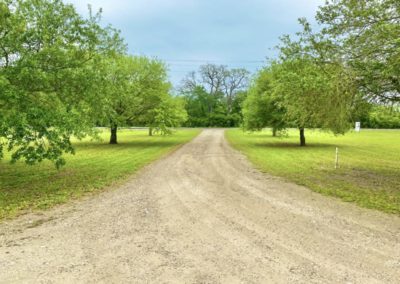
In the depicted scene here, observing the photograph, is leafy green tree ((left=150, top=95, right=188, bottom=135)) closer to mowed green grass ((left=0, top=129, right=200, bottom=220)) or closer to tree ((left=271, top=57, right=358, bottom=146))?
mowed green grass ((left=0, top=129, right=200, bottom=220))

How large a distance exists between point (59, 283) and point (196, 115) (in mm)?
92322

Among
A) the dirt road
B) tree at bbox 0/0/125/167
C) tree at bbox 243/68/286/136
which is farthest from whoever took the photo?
tree at bbox 243/68/286/136

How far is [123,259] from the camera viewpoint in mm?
5344

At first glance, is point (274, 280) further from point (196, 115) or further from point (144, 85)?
point (196, 115)

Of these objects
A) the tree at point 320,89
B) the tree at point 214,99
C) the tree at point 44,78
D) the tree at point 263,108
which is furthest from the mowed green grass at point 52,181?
the tree at point 214,99

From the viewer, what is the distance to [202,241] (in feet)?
20.2

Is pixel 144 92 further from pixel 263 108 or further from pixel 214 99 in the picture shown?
pixel 214 99

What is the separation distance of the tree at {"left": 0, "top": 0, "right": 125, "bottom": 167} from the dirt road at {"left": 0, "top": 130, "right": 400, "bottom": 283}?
2614 mm

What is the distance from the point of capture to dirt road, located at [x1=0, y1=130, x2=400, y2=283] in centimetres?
485

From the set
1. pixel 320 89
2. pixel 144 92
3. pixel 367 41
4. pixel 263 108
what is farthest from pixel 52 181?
pixel 263 108

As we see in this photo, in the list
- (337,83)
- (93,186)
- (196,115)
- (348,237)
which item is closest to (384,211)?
(348,237)

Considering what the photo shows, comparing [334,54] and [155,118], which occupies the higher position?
[334,54]

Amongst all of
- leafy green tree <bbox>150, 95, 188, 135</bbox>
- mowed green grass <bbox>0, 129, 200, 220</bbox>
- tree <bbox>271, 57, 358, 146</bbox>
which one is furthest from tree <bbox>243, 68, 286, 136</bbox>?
tree <bbox>271, 57, 358, 146</bbox>

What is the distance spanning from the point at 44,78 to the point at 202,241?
25.4ft
